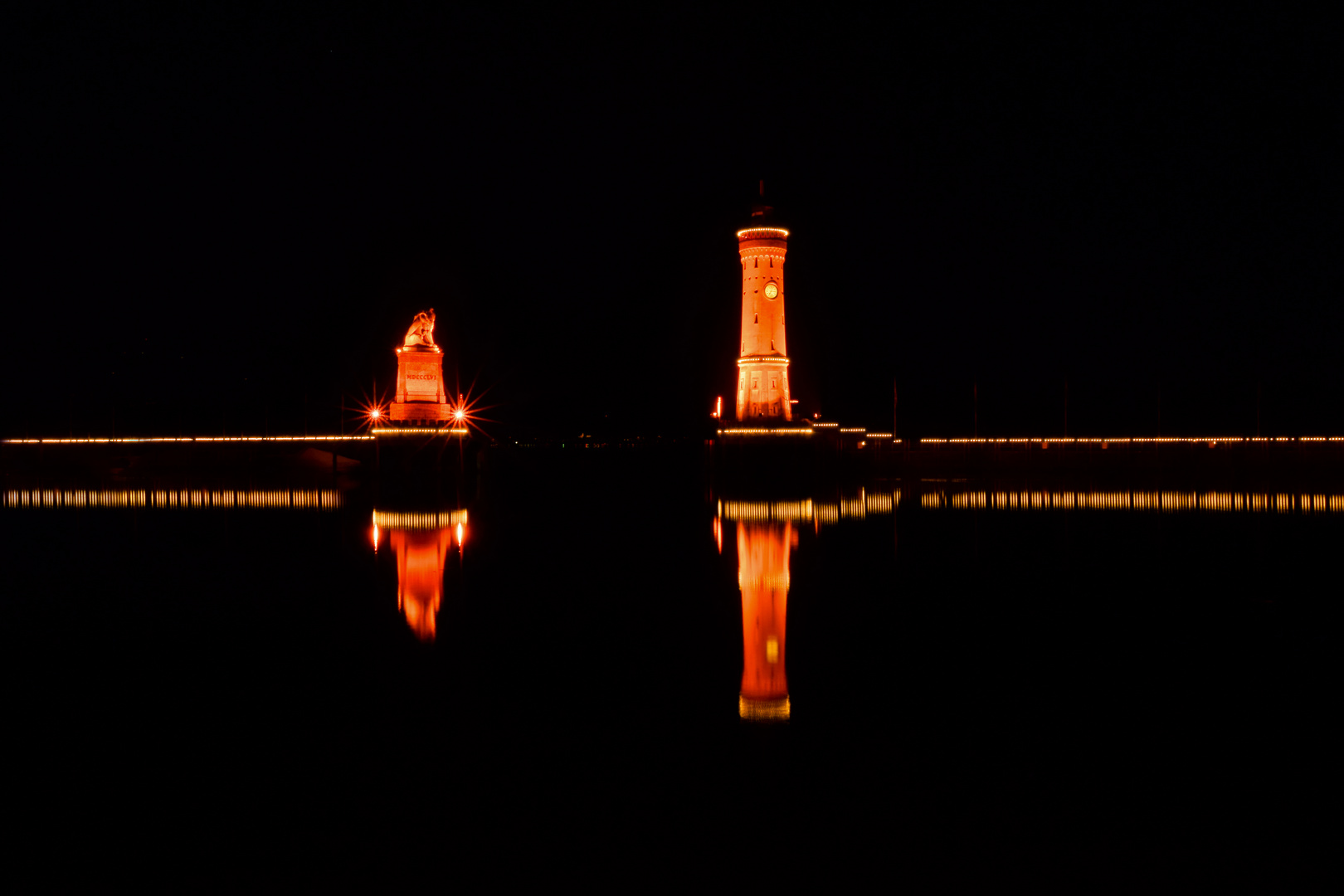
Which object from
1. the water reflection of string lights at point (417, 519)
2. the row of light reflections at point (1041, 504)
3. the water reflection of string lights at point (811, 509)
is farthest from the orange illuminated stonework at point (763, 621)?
the water reflection of string lights at point (417, 519)

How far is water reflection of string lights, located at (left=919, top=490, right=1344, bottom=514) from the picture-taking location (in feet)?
83.8

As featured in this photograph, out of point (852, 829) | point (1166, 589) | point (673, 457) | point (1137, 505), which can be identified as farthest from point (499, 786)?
point (673, 457)

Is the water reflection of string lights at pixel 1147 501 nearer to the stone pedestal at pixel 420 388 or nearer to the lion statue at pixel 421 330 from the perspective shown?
the stone pedestal at pixel 420 388

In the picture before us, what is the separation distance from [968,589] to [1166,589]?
3.04 m

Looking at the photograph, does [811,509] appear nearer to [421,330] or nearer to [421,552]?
[421,552]

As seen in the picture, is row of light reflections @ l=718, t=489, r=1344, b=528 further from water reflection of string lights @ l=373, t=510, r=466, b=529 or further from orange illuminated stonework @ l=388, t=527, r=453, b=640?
orange illuminated stonework @ l=388, t=527, r=453, b=640

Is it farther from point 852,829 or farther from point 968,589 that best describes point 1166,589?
point 852,829

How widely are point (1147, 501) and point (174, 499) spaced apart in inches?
1420

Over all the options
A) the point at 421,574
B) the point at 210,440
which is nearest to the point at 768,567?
the point at 421,574

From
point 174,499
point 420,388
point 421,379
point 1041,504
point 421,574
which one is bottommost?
point 421,574

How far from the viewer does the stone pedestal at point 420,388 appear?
1497 inches

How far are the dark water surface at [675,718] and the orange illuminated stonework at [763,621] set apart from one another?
3.2 inches

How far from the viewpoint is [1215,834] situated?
5.28 metres

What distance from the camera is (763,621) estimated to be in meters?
11.0
